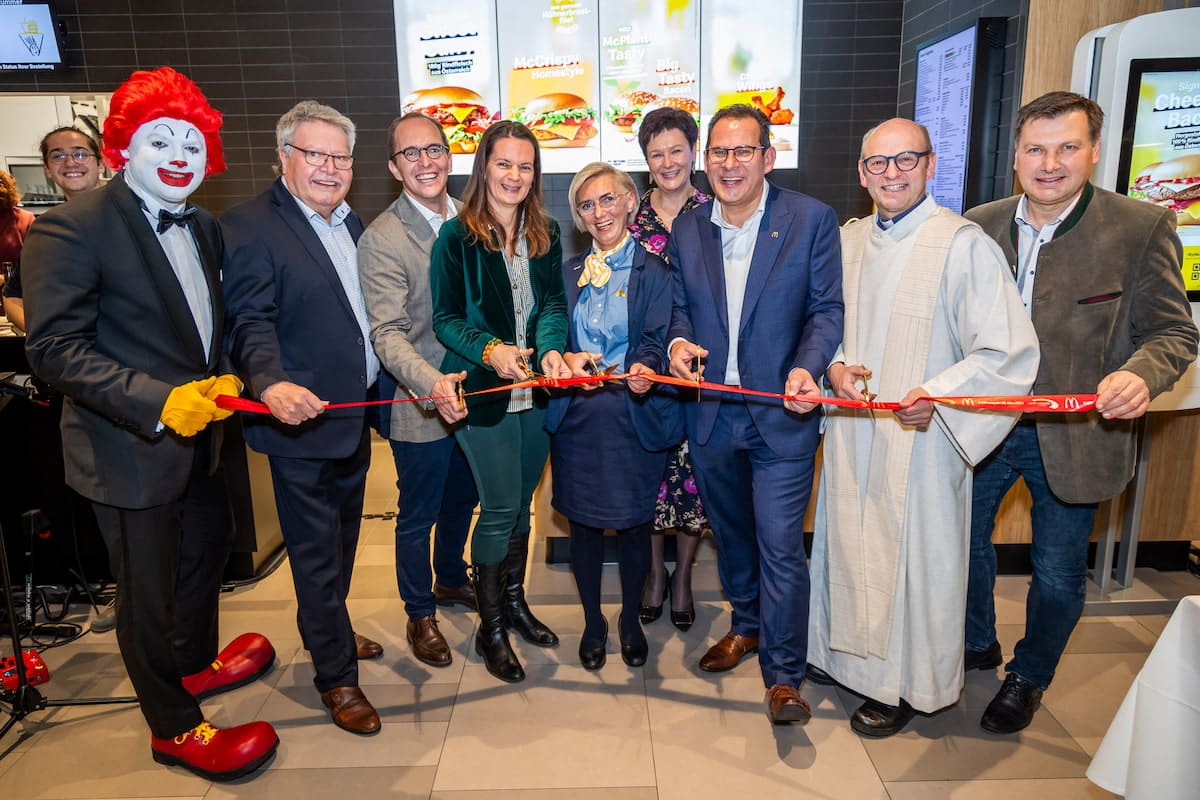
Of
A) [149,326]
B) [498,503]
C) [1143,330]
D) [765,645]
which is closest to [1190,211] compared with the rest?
[1143,330]

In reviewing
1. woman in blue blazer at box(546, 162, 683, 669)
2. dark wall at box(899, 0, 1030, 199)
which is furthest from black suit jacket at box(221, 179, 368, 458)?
dark wall at box(899, 0, 1030, 199)

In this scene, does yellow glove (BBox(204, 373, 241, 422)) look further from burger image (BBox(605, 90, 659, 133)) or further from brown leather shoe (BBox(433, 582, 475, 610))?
burger image (BBox(605, 90, 659, 133))

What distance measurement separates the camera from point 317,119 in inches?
99.9

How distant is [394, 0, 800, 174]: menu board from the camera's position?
19.0 ft

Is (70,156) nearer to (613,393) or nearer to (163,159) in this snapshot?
(163,159)

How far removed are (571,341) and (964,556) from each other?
151 cm

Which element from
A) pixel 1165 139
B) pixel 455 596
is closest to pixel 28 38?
pixel 455 596

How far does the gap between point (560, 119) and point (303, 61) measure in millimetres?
2000

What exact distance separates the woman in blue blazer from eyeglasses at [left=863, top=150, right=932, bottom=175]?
30.0 inches

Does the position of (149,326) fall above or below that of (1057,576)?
above

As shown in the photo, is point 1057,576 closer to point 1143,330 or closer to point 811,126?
point 1143,330

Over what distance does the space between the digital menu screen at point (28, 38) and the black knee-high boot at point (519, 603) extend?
18.0 ft

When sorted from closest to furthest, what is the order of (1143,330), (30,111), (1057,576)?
(1143,330), (1057,576), (30,111)

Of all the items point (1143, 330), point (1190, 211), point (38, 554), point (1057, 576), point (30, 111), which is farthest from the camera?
point (30, 111)
